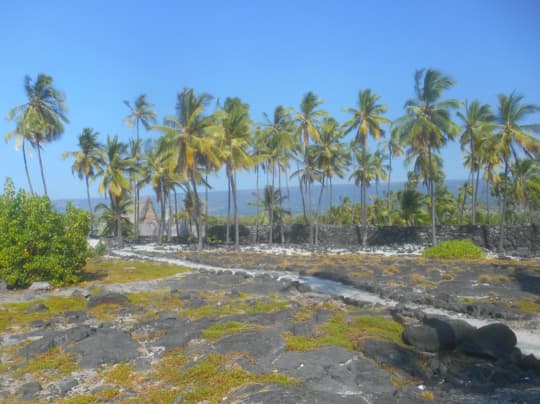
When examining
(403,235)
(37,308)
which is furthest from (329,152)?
(37,308)

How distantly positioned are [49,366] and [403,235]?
3011cm

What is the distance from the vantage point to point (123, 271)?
22156 mm

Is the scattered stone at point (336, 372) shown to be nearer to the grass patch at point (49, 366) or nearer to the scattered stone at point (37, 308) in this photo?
the grass patch at point (49, 366)

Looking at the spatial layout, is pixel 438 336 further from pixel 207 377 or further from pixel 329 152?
pixel 329 152

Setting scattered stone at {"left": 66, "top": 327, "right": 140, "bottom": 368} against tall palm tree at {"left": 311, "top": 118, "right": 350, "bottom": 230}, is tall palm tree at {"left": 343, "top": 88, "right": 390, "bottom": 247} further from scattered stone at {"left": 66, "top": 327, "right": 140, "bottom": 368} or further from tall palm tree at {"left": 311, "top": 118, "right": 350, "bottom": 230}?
scattered stone at {"left": 66, "top": 327, "right": 140, "bottom": 368}

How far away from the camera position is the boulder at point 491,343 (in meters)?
8.17

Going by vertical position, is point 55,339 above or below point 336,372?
above

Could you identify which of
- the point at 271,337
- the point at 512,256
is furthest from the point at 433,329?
the point at 512,256

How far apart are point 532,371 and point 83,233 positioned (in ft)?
59.5

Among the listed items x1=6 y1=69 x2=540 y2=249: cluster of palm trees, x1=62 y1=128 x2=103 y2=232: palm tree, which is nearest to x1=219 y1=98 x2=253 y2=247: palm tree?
x1=6 y1=69 x2=540 y2=249: cluster of palm trees

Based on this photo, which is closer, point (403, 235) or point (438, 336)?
point (438, 336)

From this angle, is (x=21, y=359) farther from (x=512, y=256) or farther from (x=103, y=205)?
(x=103, y=205)

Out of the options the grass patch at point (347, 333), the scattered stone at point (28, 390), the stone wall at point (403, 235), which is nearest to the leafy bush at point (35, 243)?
the scattered stone at point (28, 390)

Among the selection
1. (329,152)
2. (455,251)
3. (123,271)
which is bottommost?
(123,271)
